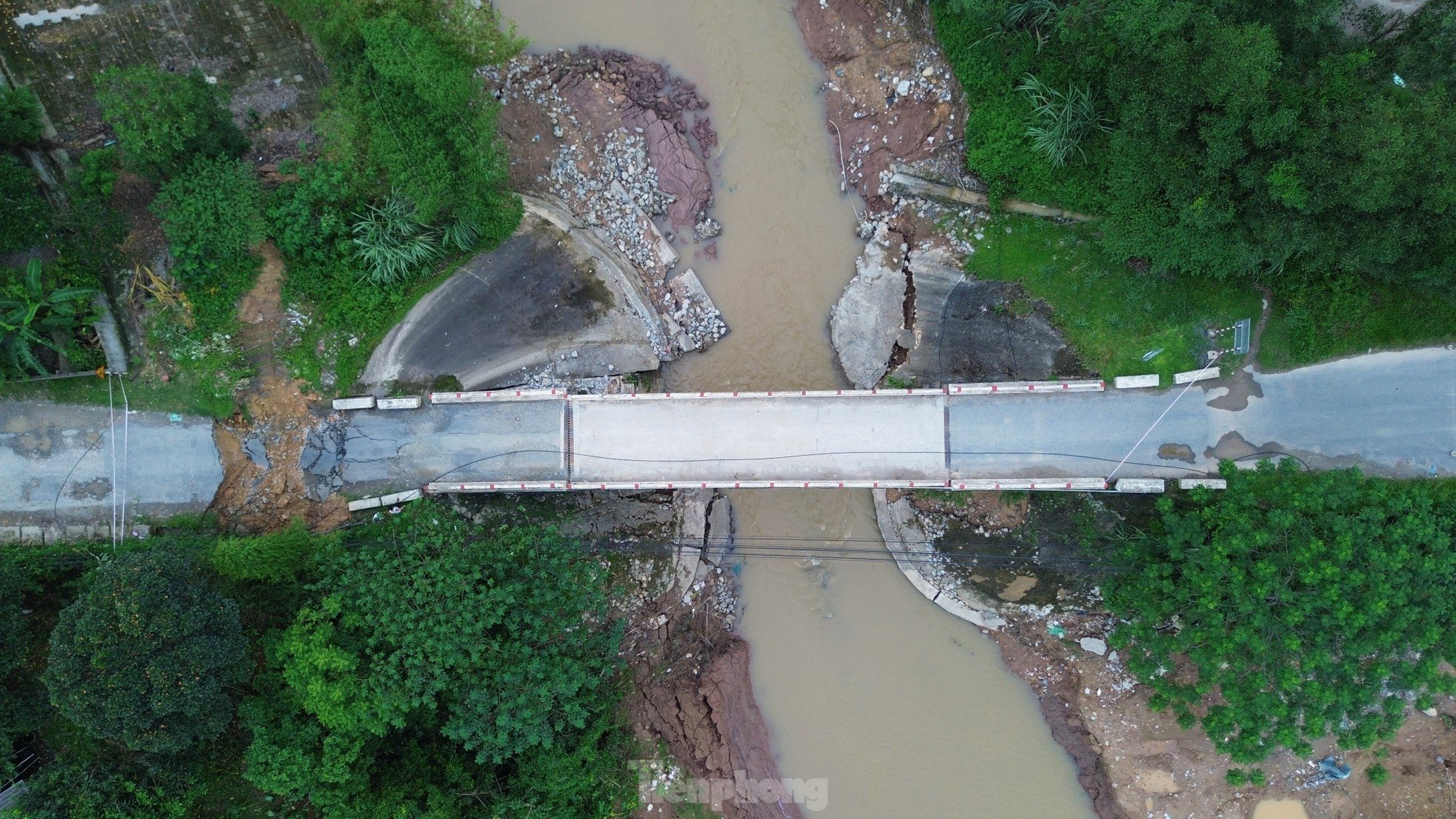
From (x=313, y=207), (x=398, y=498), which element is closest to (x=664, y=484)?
(x=398, y=498)

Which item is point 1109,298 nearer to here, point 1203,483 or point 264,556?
point 1203,483

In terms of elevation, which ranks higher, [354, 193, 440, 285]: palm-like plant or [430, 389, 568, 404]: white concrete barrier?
[354, 193, 440, 285]: palm-like plant

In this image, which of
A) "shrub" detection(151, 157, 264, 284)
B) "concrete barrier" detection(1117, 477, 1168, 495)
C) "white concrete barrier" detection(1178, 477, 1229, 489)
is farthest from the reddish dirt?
"shrub" detection(151, 157, 264, 284)

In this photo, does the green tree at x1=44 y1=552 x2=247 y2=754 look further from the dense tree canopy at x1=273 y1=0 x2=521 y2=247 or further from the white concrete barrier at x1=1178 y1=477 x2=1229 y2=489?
the white concrete barrier at x1=1178 y1=477 x2=1229 y2=489

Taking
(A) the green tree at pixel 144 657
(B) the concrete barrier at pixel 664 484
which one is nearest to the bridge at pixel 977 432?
(B) the concrete barrier at pixel 664 484

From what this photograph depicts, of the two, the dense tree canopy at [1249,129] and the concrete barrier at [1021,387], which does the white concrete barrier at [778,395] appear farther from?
the dense tree canopy at [1249,129]

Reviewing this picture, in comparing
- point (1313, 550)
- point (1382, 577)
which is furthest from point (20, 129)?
point (1382, 577)

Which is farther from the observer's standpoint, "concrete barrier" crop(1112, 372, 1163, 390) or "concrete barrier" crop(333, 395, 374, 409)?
"concrete barrier" crop(333, 395, 374, 409)
